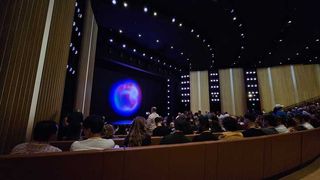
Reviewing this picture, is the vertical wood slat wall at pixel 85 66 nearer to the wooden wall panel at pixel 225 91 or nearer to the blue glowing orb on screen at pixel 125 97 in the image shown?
the blue glowing orb on screen at pixel 125 97

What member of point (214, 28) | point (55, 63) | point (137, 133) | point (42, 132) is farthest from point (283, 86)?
point (42, 132)

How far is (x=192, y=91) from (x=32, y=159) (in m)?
15.2

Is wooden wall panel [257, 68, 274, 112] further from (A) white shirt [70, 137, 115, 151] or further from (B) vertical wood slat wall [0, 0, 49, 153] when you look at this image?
(B) vertical wood slat wall [0, 0, 49, 153]

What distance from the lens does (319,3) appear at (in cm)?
663

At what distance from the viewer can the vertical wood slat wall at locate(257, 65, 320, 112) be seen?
13539 millimetres

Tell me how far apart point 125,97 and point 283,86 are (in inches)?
490

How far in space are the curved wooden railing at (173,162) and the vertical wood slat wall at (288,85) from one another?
12.7 meters

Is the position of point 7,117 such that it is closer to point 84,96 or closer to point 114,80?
point 84,96

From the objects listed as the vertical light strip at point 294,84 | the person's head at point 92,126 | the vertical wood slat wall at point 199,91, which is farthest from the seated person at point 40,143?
the vertical light strip at point 294,84

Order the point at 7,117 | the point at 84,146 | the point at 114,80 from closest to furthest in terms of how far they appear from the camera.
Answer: the point at 84,146 < the point at 7,117 < the point at 114,80

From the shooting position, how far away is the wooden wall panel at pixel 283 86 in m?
14.0

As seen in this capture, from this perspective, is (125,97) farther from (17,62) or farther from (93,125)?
(93,125)

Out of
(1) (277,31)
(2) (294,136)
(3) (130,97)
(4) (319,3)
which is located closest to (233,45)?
(1) (277,31)

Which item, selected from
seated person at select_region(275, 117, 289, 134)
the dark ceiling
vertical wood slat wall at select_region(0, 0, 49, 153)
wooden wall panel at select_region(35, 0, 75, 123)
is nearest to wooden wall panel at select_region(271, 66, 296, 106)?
the dark ceiling
